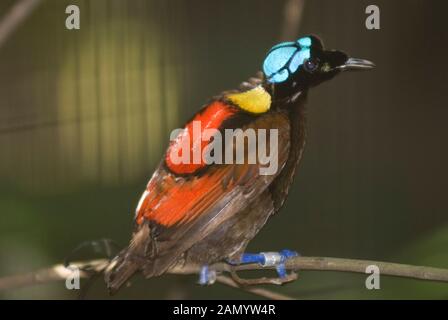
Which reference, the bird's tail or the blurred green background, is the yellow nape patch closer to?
the blurred green background

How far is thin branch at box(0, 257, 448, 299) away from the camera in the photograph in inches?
67.7

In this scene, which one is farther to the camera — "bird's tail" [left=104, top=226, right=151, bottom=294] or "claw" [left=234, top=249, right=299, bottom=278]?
"claw" [left=234, top=249, right=299, bottom=278]

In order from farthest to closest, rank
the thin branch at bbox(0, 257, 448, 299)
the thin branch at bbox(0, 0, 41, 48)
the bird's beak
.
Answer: the bird's beak → the thin branch at bbox(0, 257, 448, 299) → the thin branch at bbox(0, 0, 41, 48)

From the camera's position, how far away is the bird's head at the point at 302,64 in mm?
1862

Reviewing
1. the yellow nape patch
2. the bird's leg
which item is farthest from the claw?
the yellow nape patch

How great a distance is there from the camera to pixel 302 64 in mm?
1866

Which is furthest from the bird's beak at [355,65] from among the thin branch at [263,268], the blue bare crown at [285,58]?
the thin branch at [263,268]

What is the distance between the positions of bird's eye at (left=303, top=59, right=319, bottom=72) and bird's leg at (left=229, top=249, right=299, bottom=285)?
51 centimetres

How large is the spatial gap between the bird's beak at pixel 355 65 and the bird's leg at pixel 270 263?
531 millimetres

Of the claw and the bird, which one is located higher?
the bird

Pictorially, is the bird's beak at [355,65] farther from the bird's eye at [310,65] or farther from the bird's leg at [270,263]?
the bird's leg at [270,263]

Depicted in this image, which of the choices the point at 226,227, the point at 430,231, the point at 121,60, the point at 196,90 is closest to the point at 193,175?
the point at 226,227

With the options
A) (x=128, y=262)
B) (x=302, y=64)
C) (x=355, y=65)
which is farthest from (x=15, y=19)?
(x=355, y=65)

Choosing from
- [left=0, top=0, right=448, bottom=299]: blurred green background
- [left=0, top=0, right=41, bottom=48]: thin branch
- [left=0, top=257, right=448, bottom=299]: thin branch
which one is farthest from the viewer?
[left=0, top=0, right=448, bottom=299]: blurred green background
